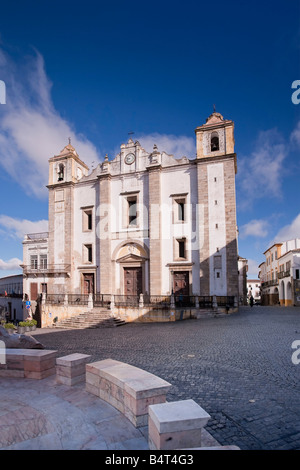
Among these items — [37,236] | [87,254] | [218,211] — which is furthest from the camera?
[37,236]

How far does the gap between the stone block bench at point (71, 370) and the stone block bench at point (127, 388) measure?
0.44 metres

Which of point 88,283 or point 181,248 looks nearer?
point 181,248

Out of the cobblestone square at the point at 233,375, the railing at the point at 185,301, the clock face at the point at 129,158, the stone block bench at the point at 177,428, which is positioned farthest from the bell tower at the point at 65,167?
the stone block bench at the point at 177,428

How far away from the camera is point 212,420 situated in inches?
172

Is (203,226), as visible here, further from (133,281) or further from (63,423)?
(63,423)

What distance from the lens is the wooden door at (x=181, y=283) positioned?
23.5m

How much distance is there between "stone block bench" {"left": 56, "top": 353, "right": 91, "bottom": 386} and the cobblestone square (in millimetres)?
1696

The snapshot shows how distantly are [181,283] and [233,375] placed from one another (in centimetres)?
1700

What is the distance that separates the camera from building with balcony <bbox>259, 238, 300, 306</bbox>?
1405 inches

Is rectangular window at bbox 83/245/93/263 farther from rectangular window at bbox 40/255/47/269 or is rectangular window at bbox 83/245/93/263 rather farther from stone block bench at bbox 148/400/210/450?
stone block bench at bbox 148/400/210/450

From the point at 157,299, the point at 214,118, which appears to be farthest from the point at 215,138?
the point at 157,299

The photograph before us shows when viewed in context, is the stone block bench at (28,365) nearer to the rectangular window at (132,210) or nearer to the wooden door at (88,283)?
the rectangular window at (132,210)

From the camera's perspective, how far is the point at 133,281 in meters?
25.3
